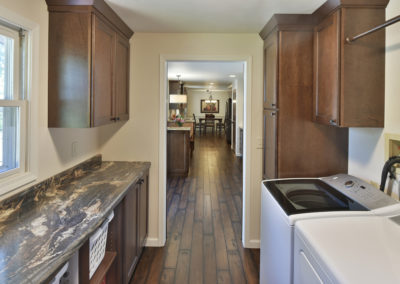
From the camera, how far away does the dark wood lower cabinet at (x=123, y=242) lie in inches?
65.7

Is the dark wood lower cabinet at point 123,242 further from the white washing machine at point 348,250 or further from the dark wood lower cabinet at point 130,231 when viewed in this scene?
the white washing machine at point 348,250

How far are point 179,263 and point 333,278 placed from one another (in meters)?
1.88

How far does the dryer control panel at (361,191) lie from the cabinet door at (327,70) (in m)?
0.43

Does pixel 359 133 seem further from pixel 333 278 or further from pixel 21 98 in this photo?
pixel 21 98

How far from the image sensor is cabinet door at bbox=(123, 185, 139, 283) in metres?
2.03

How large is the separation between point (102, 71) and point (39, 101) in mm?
507

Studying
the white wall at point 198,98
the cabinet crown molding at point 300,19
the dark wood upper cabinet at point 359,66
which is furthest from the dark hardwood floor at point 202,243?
the white wall at point 198,98

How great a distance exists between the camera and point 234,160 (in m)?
7.75

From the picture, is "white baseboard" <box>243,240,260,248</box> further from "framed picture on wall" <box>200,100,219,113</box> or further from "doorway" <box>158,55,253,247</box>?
"framed picture on wall" <box>200,100,219,113</box>

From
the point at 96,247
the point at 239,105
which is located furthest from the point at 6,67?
the point at 239,105

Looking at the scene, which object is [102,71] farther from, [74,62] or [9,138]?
[9,138]

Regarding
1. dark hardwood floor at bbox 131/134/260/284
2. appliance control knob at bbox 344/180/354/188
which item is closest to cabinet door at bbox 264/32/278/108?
appliance control knob at bbox 344/180/354/188

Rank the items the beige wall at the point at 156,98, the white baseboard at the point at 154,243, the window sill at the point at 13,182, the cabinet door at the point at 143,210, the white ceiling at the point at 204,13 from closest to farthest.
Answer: the window sill at the point at 13,182 → the white ceiling at the point at 204,13 → the cabinet door at the point at 143,210 → the beige wall at the point at 156,98 → the white baseboard at the point at 154,243

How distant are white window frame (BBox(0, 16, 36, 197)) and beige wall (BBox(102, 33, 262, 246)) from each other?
112 centimetres
